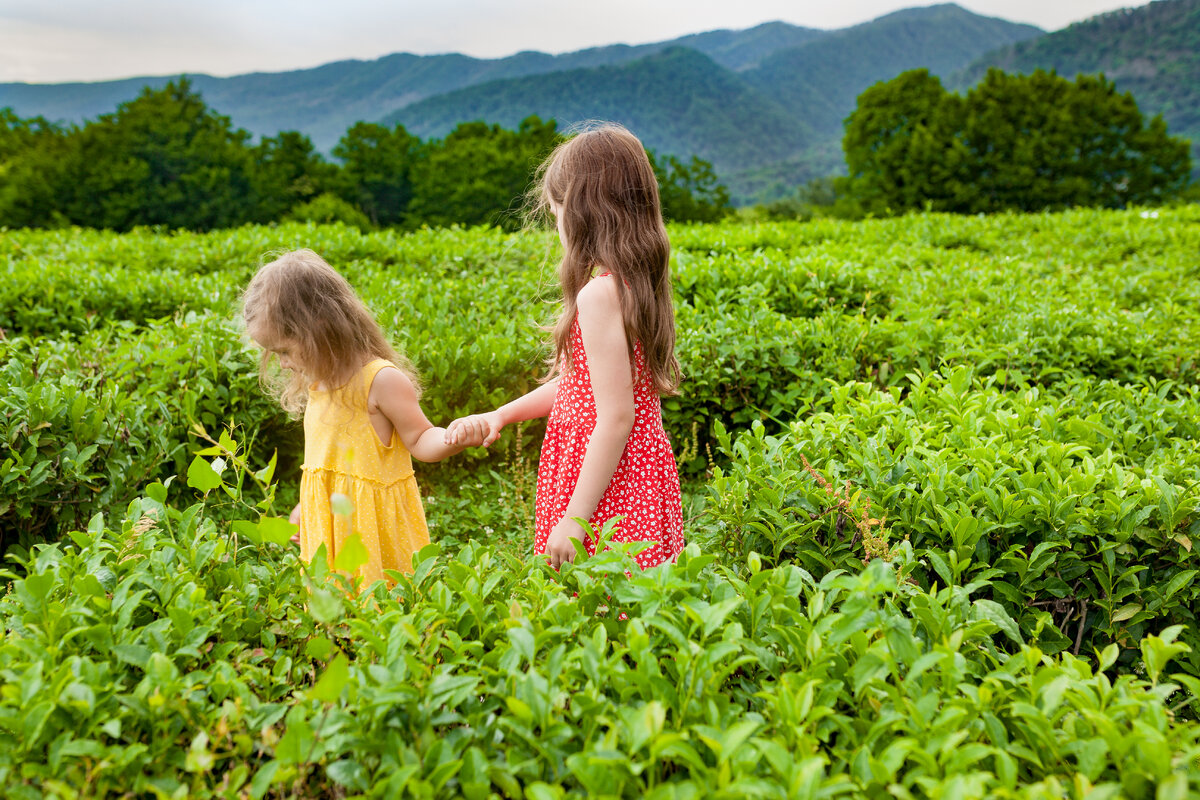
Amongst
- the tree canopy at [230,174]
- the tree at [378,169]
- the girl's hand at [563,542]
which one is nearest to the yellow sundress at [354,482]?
the girl's hand at [563,542]

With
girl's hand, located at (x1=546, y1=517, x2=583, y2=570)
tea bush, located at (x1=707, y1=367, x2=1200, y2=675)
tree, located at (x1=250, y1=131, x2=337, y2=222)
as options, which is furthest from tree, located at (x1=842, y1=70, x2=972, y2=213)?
girl's hand, located at (x1=546, y1=517, x2=583, y2=570)

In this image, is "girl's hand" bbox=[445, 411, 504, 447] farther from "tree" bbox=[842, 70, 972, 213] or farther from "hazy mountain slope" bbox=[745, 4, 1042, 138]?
"hazy mountain slope" bbox=[745, 4, 1042, 138]

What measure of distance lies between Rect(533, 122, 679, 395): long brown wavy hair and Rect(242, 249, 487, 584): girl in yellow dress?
0.70m

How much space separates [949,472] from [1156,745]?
124 centimetres

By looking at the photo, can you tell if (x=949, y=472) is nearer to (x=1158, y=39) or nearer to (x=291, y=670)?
(x=291, y=670)

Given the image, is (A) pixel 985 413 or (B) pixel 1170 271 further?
(B) pixel 1170 271

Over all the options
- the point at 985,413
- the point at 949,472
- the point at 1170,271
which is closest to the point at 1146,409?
the point at 985,413

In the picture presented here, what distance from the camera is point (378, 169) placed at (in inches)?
1209

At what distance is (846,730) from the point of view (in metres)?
1.17

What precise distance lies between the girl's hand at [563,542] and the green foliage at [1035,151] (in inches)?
1137

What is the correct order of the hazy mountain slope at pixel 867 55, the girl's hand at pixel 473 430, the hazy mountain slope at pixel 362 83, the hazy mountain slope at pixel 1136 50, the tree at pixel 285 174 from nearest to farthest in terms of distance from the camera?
the girl's hand at pixel 473 430, the tree at pixel 285 174, the hazy mountain slope at pixel 1136 50, the hazy mountain slope at pixel 867 55, the hazy mountain slope at pixel 362 83

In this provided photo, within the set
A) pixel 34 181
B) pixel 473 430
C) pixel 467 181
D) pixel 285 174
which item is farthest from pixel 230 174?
pixel 473 430

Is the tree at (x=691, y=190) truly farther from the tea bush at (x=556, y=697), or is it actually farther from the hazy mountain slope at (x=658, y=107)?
the hazy mountain slope at (x=658, y=107)

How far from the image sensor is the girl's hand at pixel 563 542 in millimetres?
1955
